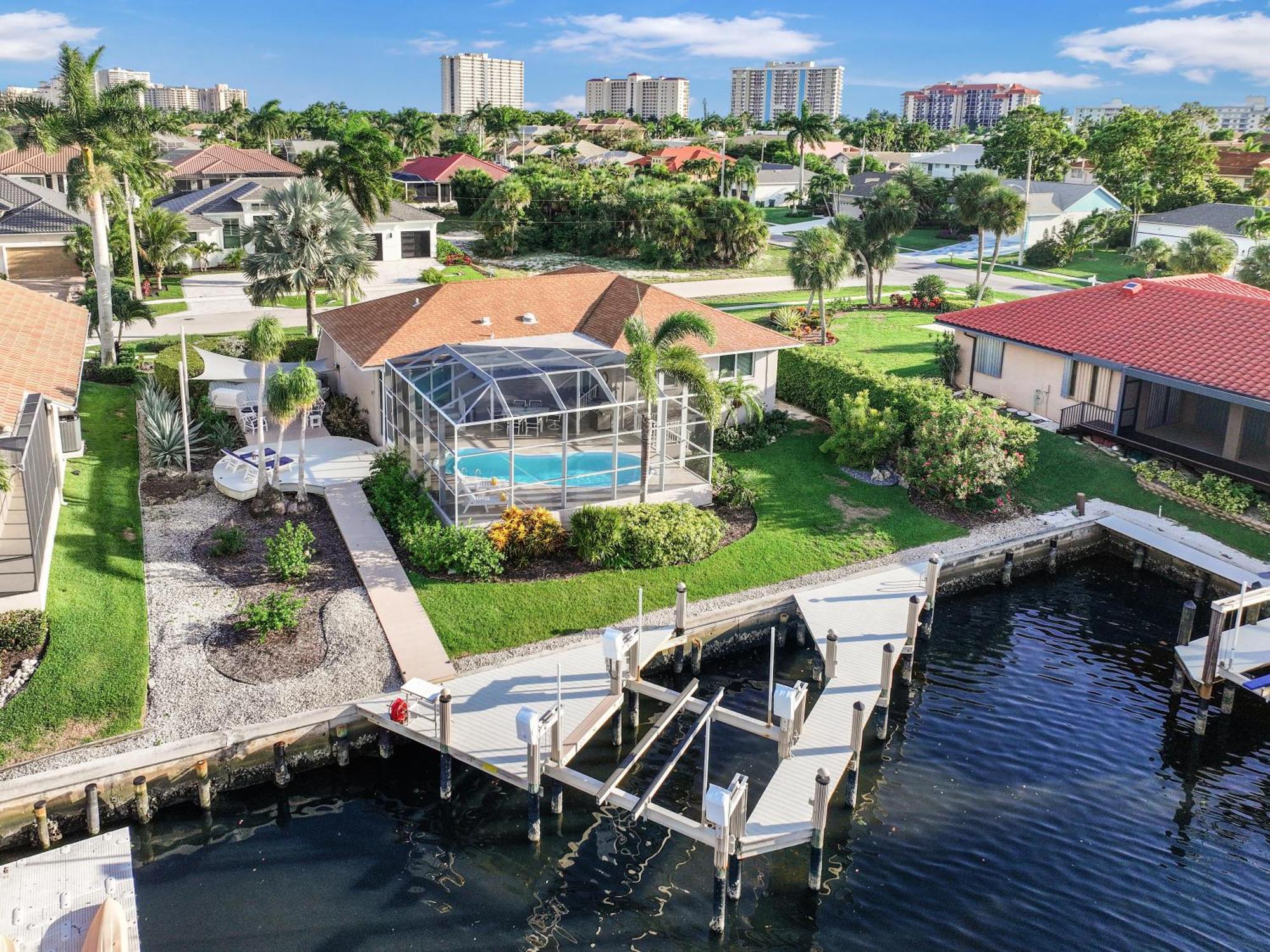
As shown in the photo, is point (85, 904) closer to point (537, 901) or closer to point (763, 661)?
point (537, 901)

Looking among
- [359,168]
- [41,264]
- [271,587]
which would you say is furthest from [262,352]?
[41,264]

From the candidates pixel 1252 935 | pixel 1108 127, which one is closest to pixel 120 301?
pixel 1252 935

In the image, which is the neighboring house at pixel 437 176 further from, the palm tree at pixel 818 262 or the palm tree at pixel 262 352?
the palm tree at pixel 262 352

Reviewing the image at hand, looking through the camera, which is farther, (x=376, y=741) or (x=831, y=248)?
(x=831, y=248)

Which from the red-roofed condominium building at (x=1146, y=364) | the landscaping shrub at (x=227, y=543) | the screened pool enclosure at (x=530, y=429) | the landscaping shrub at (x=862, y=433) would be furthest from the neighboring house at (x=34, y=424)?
the red-roofed condominium building at (x=1146, y=364)

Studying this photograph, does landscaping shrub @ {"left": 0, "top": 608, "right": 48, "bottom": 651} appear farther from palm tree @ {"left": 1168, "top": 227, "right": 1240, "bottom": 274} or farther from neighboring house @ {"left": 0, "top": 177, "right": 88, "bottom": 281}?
palm tree @ {"left": 1168, "top": 227, "right": 1240, "bottom": 274}

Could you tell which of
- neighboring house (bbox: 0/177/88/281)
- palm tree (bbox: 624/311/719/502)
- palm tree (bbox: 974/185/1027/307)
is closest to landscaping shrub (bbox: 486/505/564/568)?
palm tree (bbox: 624/311/719/502)
